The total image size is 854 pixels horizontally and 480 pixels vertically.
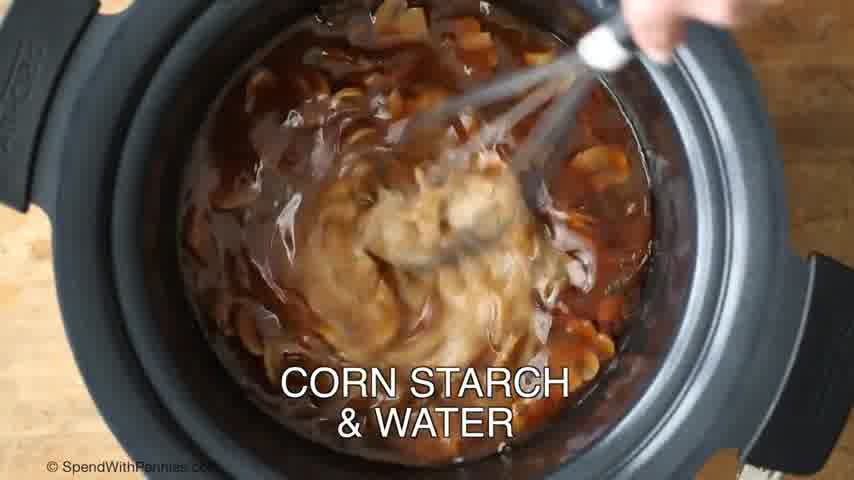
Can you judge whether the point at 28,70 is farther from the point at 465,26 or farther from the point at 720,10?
the point at 720,10

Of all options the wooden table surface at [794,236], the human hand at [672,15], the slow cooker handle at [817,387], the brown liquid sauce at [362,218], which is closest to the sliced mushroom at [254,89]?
the brown liquid sauce at [362,218]

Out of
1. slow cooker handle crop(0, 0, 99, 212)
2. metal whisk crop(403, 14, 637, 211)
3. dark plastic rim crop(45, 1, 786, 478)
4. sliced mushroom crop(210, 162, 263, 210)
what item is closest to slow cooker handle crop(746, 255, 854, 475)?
dark plastic rim crop(45, 1, 786, 478)

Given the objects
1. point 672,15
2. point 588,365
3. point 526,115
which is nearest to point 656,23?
point 672,15

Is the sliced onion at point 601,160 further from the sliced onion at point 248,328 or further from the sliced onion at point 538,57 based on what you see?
the sliced onion at point 248,328

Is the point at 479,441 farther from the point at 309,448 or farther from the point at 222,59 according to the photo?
the point at 222,59

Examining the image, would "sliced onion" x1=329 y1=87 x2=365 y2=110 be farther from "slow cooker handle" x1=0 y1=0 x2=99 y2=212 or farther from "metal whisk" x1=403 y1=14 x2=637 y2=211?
"slow cooker handle" x1=0 y1=0 x2=99 y2=212

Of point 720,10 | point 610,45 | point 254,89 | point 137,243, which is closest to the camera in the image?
point 720,10

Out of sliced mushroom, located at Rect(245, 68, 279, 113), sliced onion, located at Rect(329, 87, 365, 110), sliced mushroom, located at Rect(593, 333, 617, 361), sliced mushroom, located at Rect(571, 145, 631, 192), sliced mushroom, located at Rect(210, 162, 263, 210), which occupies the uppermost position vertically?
sliced mushroom, located at Rect(571, 145, 631, 192)
